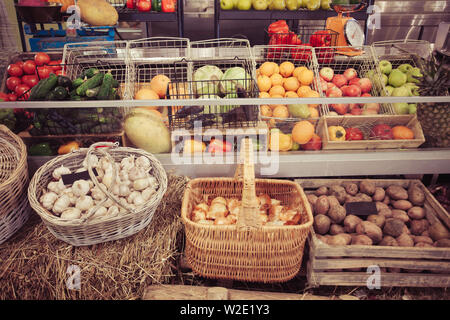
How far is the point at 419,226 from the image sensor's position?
6.54 feet

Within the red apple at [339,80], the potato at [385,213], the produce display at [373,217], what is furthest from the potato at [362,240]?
the red apple at [339,80]

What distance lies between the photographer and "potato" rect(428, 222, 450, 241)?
6.20ft

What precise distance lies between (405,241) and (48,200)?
7.11ft

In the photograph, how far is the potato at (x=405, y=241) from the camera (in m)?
1.83

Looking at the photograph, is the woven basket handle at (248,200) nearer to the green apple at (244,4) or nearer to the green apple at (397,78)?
the green apple at (397,78)

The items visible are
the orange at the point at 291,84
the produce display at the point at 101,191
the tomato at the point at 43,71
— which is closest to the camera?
the produce display at the point at 101,191

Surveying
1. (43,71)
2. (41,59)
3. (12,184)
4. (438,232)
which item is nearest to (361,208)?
(438,232)

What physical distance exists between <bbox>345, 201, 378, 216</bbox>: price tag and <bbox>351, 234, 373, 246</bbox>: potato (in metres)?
0.19

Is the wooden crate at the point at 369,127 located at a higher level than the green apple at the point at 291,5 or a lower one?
lower

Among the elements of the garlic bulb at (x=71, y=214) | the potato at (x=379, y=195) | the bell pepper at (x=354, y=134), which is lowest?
the potato at (x=379, y=195)

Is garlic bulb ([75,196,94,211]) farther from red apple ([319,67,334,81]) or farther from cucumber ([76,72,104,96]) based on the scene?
red apple ([319,67,334,81])

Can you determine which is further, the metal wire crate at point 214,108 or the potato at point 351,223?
the metal wire crate at point 214,108
